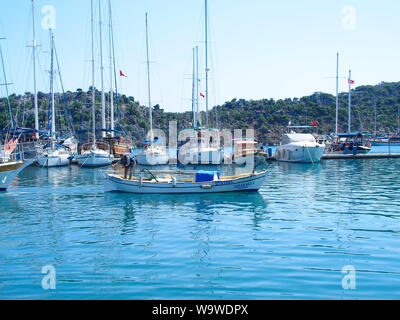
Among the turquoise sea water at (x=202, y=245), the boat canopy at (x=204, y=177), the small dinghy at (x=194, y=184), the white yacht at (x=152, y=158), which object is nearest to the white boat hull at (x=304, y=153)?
the white yacht at (x=152, y=158)

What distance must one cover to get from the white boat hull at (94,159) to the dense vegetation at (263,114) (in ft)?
222

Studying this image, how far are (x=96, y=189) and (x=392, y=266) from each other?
19.9 metres

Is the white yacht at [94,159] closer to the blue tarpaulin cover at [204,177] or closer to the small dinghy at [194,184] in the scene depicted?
the small dinghy at [194,184]

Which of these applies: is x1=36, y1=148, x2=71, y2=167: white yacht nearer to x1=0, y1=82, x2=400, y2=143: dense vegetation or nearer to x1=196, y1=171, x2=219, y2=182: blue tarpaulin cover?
x1=196, y1=171, x2=219, y2=182: blue tarpaulin cover

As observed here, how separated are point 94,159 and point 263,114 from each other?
106242 millimetres

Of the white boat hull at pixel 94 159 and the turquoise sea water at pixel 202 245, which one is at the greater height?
the white boat hull at pixel 94 159

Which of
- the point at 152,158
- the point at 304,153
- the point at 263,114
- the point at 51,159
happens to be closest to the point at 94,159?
the point at 51,159

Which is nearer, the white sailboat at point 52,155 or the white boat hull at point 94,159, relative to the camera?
the white boat hull at point 94,159

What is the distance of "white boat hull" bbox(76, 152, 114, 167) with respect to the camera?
4350 centimetres

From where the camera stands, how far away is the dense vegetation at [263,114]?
11881 centimetres

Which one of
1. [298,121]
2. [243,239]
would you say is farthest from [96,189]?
[298,121]

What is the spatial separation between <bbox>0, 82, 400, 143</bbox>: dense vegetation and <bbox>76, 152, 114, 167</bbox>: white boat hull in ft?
222

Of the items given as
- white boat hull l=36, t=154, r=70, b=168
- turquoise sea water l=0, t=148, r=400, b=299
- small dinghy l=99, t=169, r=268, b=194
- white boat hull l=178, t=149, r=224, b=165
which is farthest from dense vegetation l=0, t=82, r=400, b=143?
turquoise sea water l=0, t=148, r=400, b=299

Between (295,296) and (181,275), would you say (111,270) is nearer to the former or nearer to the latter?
(181,275)
